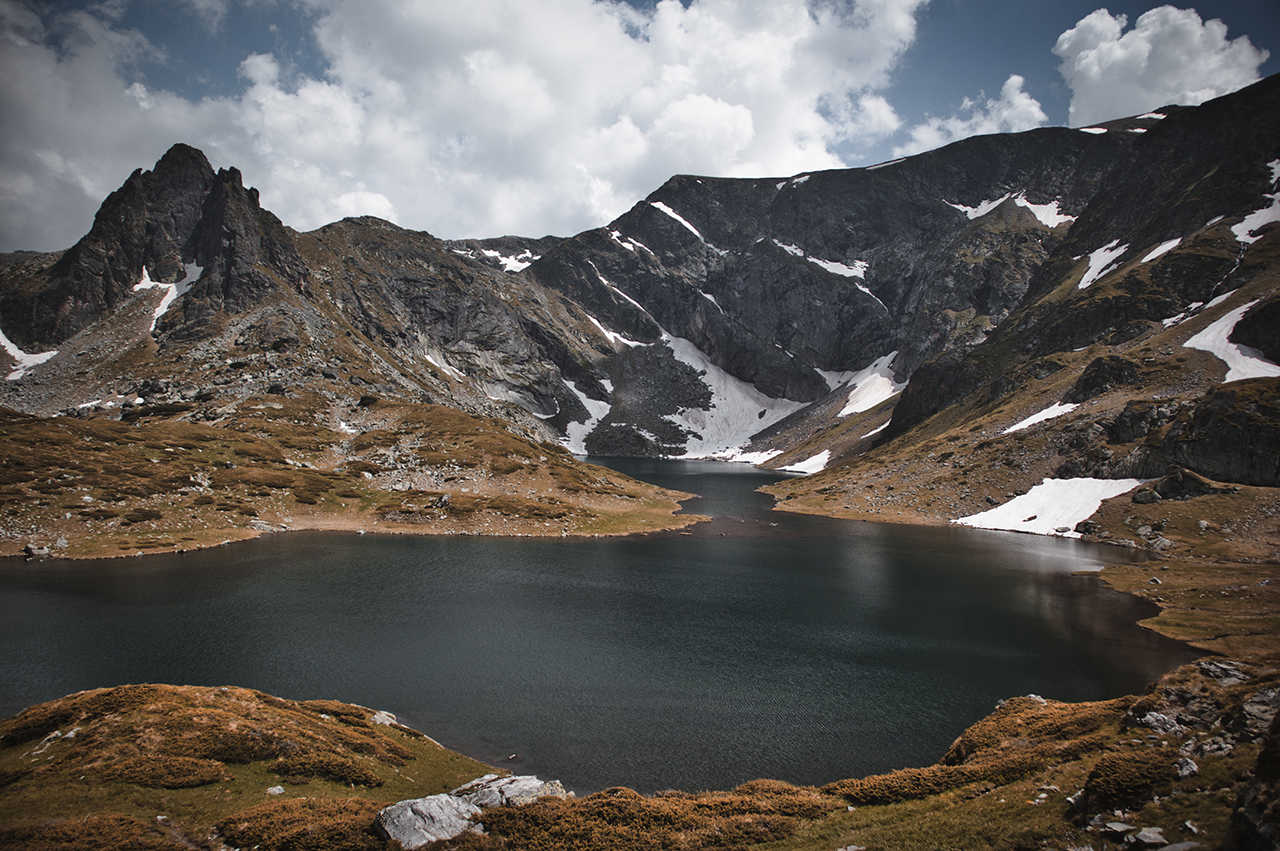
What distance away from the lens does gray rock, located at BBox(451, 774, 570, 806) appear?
20875 mm

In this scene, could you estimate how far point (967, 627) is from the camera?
57.0 meters

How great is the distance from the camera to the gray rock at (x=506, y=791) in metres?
20.9

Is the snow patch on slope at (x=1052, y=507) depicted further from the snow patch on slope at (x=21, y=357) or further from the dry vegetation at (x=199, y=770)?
the snow patch on slope at (x=21, y=357)

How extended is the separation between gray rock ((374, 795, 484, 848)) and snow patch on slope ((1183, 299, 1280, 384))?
502ft

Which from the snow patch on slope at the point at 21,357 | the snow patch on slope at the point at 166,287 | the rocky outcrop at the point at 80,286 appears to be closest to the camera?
the snow patch on slope at the point at 21,357

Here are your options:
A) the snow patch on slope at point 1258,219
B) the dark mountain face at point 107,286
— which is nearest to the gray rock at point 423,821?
the dark mountain face at point 107,286

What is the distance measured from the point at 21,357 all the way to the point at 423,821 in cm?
23032

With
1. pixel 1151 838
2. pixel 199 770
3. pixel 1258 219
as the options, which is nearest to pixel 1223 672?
pixel 1151 838

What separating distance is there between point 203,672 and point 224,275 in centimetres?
19821

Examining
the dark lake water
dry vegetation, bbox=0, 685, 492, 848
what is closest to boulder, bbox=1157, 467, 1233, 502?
the dark lake water

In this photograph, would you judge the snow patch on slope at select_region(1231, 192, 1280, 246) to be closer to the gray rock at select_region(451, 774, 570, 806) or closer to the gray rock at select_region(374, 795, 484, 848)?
the gray rock at select_region(451, 774, 570, 806)

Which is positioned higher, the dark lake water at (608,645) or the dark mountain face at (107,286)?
the dark mountain face at (107,286)

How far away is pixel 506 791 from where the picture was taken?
70.4 ft

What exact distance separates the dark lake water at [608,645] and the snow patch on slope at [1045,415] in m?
79.2
